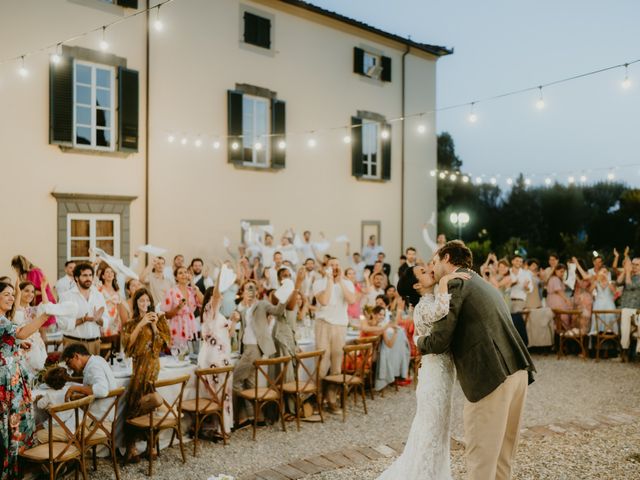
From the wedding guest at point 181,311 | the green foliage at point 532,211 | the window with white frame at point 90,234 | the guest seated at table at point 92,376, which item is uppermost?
the green foliage at point 532,211

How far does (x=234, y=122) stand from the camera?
13.1m

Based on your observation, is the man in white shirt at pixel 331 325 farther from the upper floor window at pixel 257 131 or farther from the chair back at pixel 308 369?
the upper floor window at pixel 257 131

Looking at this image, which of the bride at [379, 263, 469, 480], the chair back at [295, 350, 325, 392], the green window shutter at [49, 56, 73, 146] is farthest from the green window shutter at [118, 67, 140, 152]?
the bride at [379, 263, 469, 480]

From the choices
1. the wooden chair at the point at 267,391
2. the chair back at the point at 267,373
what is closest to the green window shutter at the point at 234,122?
the chair back at the point at 267,373

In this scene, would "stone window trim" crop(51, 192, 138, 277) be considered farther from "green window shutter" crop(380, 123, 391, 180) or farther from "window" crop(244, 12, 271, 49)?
"green window shutter" crop(380, 123, 391, 180)

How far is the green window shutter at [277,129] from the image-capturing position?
14.0 metres

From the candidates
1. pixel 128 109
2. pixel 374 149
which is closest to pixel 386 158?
pixel 374 149

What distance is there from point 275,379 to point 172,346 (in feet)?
3.85

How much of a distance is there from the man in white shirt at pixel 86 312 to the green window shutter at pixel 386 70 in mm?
12347

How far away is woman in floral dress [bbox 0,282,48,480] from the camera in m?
4.15

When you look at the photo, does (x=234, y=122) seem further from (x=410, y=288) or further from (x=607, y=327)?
(x=410, y=288)

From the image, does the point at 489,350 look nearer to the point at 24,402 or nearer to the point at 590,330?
the point at 24,402

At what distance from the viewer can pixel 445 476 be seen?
3951mm

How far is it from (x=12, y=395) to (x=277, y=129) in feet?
34.7
